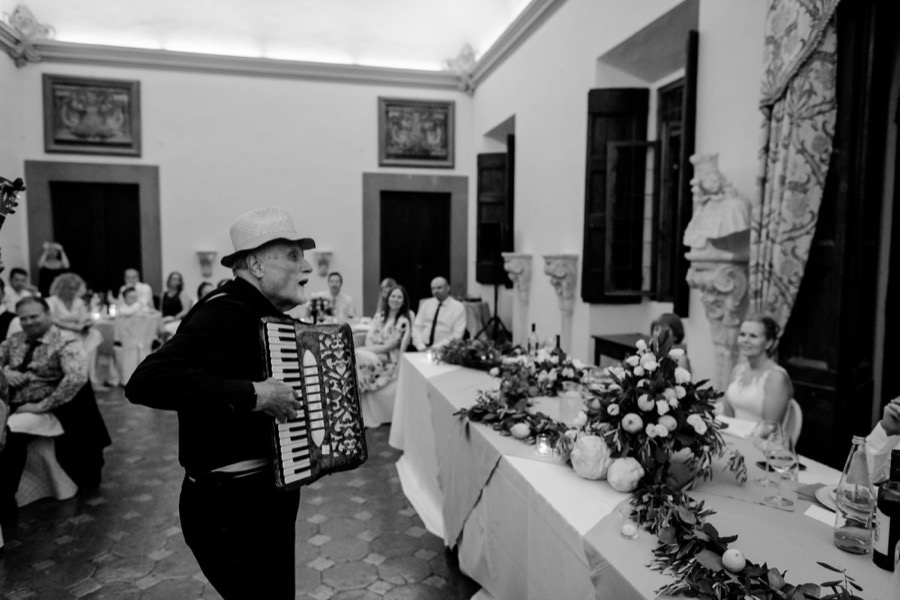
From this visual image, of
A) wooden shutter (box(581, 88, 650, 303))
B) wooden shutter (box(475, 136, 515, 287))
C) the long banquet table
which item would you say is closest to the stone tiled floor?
the long banquet table

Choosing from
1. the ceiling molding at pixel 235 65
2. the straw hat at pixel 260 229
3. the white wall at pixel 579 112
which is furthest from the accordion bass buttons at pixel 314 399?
the ceiling molding at pixel 235 65

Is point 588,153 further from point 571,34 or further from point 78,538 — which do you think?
point 78,538

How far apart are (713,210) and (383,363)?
354 cm

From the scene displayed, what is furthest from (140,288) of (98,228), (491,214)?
(491,214)

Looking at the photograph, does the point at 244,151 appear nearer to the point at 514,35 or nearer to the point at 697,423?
the point at 514,35

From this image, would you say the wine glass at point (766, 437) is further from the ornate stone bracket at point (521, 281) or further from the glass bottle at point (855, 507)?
the ornate stone bracket at point (521, 281)

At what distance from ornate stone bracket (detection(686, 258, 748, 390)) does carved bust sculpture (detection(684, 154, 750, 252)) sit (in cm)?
14

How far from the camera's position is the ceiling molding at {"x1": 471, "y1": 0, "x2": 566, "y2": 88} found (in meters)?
7.93

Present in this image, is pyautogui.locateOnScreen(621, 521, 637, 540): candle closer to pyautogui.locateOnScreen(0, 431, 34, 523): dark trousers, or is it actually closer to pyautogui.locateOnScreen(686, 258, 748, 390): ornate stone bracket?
pyautogui.locateOnScreen(686, 258, 748, 390): ornate stone bracket

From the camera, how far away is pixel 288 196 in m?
10.9

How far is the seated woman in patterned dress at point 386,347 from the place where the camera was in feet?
20.7

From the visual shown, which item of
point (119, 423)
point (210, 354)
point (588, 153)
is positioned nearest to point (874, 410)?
point (588, 153)

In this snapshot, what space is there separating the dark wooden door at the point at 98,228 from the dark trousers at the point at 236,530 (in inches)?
390

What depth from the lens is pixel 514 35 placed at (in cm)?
895
